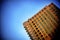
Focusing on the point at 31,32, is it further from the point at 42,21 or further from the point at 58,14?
the point at 58,14

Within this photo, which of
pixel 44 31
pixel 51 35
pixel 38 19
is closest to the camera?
pixel 51 35

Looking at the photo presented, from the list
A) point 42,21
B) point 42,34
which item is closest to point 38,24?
point 42,21

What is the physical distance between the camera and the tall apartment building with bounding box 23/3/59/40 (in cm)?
769

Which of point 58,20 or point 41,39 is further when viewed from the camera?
point 58,20

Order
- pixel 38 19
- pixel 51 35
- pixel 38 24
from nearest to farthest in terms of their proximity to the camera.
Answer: pixel 51 35 → pixel 38 24 → pixel 38 19

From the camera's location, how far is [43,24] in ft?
27.6

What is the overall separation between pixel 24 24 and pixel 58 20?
3028 mm

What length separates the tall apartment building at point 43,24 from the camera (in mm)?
7687

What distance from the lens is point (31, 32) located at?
828 centimetres

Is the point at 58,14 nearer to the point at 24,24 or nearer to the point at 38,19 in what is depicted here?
the point at 38,19

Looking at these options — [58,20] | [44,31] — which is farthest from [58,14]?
[44,31]

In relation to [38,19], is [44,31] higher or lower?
lower

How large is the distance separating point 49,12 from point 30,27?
2.32m

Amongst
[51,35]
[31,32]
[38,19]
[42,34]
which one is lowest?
[51,35]
